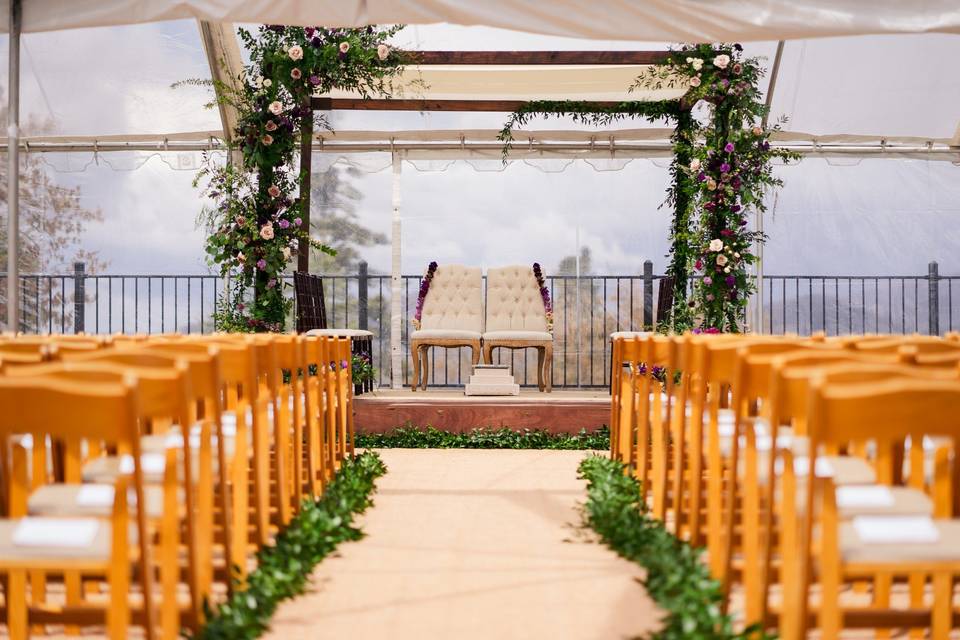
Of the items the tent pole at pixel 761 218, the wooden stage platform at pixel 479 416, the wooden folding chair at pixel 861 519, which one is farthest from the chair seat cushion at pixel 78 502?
the tent pole at pixel 761 218

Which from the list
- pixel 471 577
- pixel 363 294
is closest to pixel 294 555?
pixel 471 577

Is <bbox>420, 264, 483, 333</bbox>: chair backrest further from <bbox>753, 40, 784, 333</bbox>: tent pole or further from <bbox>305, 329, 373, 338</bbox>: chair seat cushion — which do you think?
<bbox>753, 40, 784, 333</bbox>: tent pole

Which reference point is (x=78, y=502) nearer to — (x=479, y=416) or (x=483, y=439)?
(x=483, y=439)

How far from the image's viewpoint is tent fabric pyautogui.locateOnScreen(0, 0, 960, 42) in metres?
5.00

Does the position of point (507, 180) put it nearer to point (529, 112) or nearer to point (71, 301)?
point (529, 112)

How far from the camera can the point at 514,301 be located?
338 inches

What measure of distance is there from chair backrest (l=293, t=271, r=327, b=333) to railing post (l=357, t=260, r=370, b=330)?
141 cm

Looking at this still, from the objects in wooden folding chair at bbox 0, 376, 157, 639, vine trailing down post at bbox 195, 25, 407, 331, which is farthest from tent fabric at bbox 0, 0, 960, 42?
wooden folding chair at bbox 0, 376, 157, 639

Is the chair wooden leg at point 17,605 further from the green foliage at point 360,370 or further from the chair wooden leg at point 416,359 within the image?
the chair wooden leg at point 416,359

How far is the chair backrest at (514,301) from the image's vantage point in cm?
849

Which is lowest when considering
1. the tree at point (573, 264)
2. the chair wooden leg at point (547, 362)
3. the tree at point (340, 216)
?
the chair wooden leg at point (547, 362)

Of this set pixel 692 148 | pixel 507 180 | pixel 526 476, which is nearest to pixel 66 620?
pixel 526 476

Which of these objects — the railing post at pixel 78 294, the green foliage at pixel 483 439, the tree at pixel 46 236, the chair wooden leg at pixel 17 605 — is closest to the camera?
the chair wooden leg at pixel 17 605

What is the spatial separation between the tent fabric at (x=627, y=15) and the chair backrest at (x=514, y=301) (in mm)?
3718
